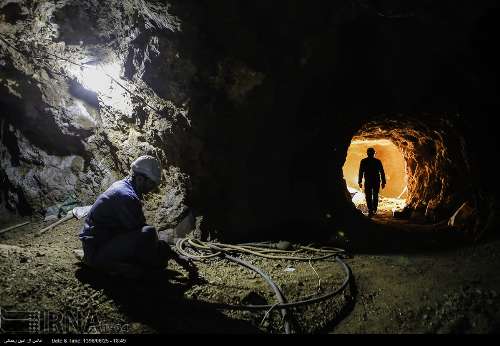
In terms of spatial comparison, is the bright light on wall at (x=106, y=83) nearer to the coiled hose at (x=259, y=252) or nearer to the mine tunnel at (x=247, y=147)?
the mine tunnel at (x=247, y=147)

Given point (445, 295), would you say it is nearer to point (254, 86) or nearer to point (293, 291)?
point (293, 291)

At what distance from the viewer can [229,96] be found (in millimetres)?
6297

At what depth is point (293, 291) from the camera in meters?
4.39

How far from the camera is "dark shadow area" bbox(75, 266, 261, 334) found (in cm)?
329

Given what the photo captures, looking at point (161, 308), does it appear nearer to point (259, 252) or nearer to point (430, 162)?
point (259, 252)

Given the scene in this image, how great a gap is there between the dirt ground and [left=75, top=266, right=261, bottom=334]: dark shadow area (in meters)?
0.01

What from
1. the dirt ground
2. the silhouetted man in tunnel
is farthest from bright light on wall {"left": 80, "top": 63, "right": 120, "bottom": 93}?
the silhouetted man in tunnel

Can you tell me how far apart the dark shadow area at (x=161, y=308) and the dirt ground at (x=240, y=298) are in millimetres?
11

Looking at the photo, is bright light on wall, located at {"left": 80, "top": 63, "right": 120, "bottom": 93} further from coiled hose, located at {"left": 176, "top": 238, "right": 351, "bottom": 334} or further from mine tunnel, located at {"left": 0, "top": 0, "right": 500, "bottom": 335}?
coiled hose, located at {"left": 176, "top": 238, "right": 351, "bottom": 334}

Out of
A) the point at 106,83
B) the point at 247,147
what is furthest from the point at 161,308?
the point at 106,83

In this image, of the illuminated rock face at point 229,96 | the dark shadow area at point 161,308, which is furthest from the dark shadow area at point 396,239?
the dark shadow area at point 161,308

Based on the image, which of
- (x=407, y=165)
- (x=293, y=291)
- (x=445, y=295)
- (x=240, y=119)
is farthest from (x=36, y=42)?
(x=407, y=165)

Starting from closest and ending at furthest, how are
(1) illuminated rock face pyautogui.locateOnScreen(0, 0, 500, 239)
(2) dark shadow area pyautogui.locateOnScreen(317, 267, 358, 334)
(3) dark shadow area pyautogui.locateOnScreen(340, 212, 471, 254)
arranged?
1. (2) dark shadow area pyautogui.locateOnScreen(317, 267, 358, 334)
2. (1) illuminated rock face pyautogui.locateOnScreen(0, 0, 500, 239)
3. (3) dark shadow area pyautogui.locateOnScreen(340, 212, 471, 254)

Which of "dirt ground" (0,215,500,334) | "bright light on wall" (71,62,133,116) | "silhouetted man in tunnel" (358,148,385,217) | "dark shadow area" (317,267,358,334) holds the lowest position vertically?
"dark shadow area" (317,267,358,334)
